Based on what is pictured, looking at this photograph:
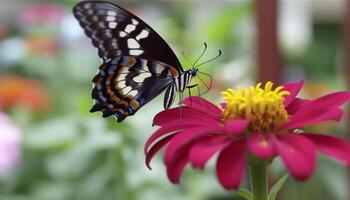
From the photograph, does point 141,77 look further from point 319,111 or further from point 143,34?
point 319,111

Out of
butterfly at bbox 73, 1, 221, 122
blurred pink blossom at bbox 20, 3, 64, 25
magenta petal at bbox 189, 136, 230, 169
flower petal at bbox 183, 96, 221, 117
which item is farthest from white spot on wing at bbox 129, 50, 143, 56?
blurred pink blossom at bbox 20, 3, 64, 25

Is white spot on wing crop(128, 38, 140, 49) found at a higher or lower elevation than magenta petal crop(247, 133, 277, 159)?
higher

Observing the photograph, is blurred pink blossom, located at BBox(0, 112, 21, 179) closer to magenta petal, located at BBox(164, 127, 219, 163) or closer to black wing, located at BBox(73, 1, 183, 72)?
black wing, located at BBox(73, 1, 183, 72)

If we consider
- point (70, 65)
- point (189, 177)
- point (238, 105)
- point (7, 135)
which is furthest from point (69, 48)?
point (238, 105)

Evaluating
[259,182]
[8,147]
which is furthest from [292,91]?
[8,147]

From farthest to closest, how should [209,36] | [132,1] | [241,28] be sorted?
[132,1] → [241,28] → [209,36]

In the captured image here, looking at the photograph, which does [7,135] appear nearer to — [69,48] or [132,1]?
[69,48]
